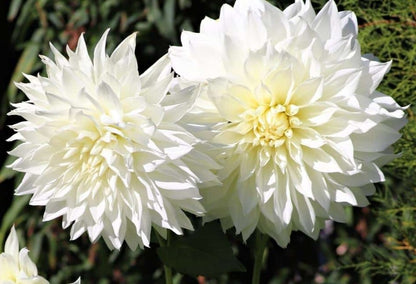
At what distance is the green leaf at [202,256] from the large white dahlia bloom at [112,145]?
Result: 0.20 ft

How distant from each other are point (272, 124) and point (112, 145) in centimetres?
13

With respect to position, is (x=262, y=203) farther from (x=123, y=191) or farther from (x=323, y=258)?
(x=323, y=258)

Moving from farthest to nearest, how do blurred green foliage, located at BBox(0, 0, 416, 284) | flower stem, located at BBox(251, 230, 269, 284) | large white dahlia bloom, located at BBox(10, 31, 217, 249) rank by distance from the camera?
1. blurred green foliage, located at BBox(0, 0, 416, 284)
2. flower stem, located at BBox(251, 230, 269, 284)
3. large white dahlia bloom, located at BBox(10, 31, 217, 249)

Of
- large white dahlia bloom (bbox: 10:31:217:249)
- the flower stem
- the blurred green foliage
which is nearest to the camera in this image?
large white dahlia bloom (bbox: 10:31:217:249)

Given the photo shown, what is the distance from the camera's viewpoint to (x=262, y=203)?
24.7 inches

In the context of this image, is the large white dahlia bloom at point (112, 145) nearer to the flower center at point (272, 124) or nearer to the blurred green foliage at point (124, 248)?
the flower center at point (272, 124)

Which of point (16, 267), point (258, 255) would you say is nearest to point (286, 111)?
point (258, 255)

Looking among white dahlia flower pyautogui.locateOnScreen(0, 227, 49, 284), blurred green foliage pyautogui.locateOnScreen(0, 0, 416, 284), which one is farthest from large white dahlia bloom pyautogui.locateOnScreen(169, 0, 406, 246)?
blurred green foliage pyautogui.locateOnScreen(0, 0, 416, 284)

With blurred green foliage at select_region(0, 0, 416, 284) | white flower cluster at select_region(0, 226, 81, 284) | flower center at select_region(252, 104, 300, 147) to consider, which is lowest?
blurred green foliage at select_region(0, 0, 416, 284)

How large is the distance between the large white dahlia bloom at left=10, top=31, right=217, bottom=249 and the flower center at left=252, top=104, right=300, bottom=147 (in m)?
0.07

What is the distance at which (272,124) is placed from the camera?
0.63 m

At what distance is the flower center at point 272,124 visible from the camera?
0.63m

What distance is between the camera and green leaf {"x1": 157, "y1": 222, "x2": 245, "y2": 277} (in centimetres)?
67

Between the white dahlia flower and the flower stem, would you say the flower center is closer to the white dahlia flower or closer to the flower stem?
the flower stem
